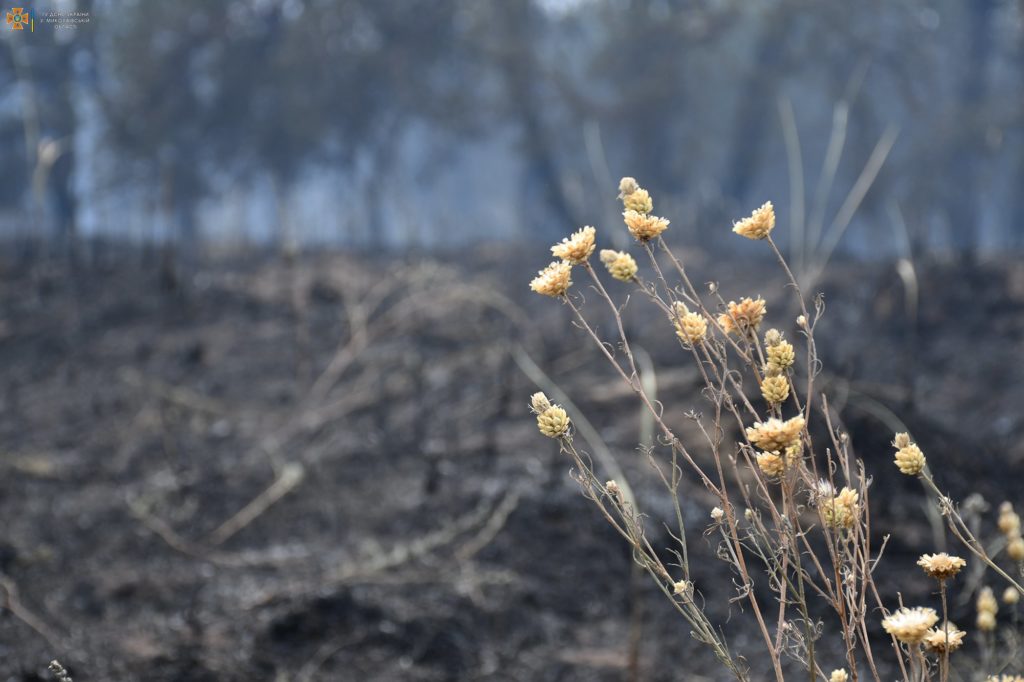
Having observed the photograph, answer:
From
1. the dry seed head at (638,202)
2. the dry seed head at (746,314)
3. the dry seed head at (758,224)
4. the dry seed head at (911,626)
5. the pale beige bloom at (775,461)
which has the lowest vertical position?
the dry seed head at (911,626)

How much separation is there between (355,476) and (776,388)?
326 cm

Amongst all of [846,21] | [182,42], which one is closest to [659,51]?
[846,21]

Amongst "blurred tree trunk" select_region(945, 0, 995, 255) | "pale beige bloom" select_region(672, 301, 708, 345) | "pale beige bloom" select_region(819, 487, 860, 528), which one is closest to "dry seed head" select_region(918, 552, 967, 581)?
"pale beige bloom" select_region(819, 487, 860, 528)

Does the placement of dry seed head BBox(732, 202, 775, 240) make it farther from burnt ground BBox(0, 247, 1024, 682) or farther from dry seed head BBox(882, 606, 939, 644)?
burnt ground BBox(0, 247, 1024, 682)

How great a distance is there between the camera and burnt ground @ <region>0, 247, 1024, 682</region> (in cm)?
323

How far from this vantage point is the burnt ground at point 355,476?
127 inches

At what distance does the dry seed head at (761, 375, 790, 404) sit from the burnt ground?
143 cm

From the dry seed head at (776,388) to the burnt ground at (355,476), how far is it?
143 centimetres

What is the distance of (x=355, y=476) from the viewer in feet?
14.8

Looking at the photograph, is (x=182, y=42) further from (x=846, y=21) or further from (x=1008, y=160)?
(x=1008, y=160)

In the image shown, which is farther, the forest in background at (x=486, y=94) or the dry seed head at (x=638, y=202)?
the forest in background at (x=486, y=94)

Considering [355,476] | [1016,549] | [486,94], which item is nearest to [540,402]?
[1016,549]

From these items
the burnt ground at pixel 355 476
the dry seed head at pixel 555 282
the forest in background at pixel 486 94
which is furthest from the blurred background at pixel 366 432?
the forest in background at pixel 486 94

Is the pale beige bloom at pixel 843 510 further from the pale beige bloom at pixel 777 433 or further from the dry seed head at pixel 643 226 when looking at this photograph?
the dry seed head at pixel 643 226
